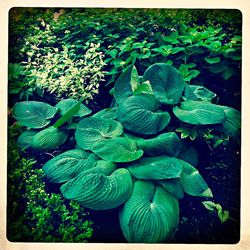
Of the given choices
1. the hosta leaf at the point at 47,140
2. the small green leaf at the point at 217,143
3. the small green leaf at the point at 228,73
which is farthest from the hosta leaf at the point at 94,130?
the small green leaf at the point at 228,73

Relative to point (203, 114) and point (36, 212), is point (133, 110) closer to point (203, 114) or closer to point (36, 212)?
point (203, 114)

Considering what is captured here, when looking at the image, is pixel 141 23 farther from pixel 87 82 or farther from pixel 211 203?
pixel 211 203

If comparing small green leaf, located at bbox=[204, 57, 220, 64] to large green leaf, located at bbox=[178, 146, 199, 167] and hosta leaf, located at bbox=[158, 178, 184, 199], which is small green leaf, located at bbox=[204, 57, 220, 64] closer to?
large green leaf, located at bbox=[178, 146, 199, 167]

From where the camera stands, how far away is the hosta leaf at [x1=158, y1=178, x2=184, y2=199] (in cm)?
234

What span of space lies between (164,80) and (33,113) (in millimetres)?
729

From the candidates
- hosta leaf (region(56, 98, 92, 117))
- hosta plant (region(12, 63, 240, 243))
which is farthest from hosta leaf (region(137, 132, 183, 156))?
hosta leaf (region(56, 98, 92, 117))

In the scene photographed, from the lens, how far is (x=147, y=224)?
2.26 meters

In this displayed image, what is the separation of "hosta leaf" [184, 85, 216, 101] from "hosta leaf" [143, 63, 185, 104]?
4 cm

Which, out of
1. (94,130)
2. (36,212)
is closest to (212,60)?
(94,130)

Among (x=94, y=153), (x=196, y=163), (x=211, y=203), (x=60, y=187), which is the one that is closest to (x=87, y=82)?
(x=94, y=153)

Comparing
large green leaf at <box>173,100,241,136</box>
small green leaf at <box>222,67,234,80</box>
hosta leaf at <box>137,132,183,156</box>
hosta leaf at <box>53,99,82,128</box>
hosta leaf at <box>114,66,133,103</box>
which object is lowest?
hosta leaf at <box>137,132,183,156</box>

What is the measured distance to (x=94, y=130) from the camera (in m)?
2.40

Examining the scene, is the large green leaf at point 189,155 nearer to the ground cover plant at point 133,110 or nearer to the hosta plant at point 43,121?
the ground cover plant at point 133,110

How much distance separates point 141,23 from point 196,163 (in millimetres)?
812
